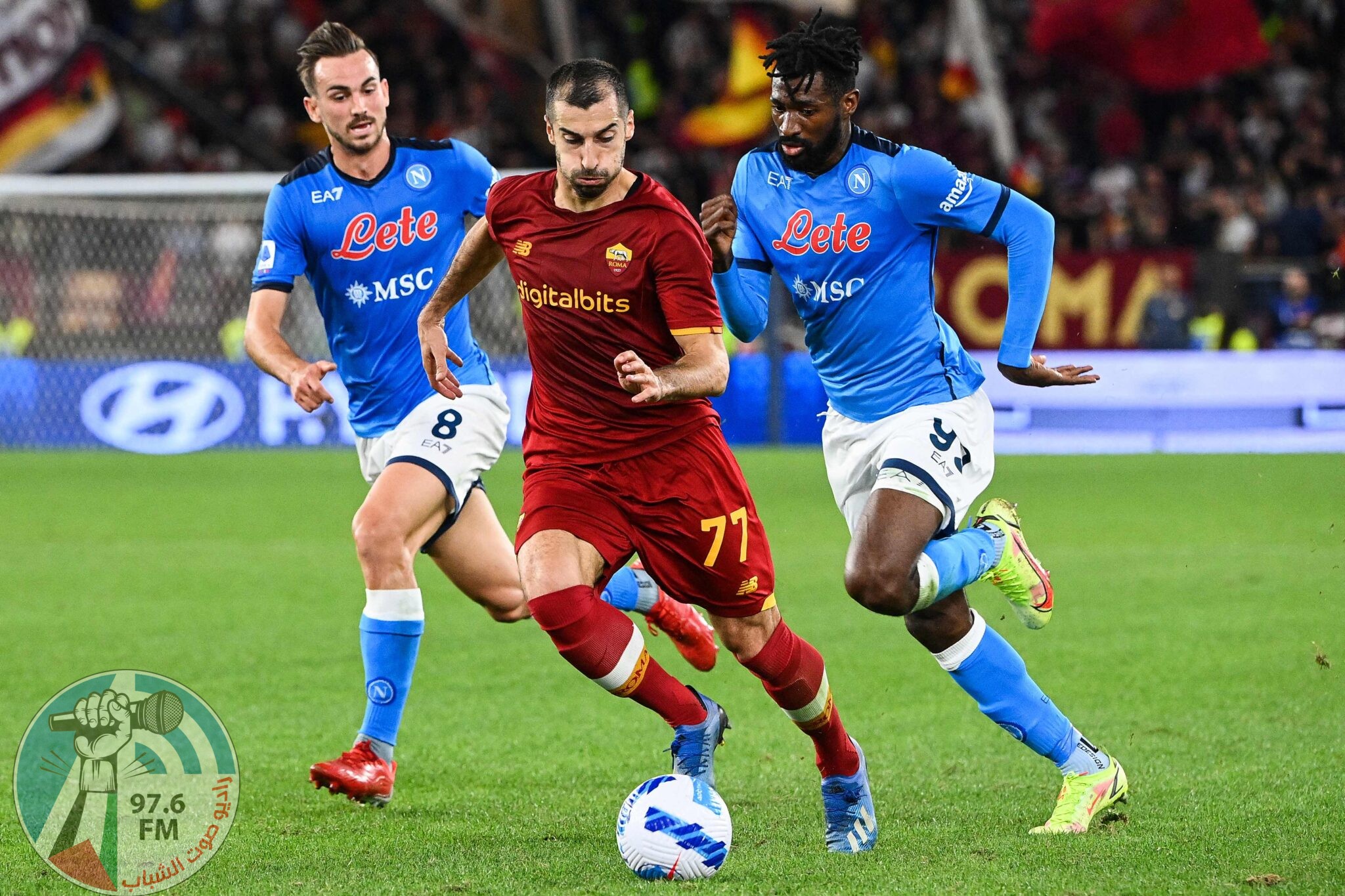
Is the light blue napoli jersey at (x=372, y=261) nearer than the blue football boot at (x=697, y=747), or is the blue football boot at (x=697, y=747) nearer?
the blue football boot at (x=697, y=747)

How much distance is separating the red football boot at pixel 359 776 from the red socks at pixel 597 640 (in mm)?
952

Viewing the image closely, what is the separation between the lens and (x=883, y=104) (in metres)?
21.6

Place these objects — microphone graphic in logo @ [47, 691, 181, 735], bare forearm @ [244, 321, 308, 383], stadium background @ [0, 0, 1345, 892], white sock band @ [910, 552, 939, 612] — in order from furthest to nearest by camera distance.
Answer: bare forearm @ [244, 321, 308, 383]
stadium background @ [0, 0, 1345, 892]
white sock band @ [910, 552, 939, 612]
microphone graphic in logo @ [47, 691, 181, 735]

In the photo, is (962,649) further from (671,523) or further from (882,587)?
(671,523)

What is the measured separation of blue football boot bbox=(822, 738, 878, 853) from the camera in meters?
4.30

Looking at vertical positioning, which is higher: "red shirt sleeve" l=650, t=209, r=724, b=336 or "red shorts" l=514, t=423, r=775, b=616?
"red shirt sleeve" l=650, t=209, r=724, b=336

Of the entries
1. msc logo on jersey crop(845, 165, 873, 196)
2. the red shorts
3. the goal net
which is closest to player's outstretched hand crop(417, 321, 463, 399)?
the red shorts

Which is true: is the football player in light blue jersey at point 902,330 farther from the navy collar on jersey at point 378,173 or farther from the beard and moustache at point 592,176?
the navy collar on jersey at point 378,173

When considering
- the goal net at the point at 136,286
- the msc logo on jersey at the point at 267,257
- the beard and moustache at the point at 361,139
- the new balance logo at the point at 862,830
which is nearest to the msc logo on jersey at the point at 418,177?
the beard and moustache at the point at 361,139

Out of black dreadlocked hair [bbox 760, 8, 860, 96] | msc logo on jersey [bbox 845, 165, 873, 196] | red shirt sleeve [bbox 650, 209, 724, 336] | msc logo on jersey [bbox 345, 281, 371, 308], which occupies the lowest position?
msc logo on jersey [bbox 345, 281, 371, 308]

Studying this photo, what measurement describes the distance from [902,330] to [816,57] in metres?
0.85

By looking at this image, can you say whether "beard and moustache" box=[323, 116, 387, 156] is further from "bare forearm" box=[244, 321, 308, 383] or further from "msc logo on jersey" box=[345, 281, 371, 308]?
"bare forearm" box=[244, 321, 308, 383]

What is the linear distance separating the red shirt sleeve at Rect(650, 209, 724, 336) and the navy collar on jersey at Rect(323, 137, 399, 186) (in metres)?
1.64

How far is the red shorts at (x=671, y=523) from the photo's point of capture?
4.40m
